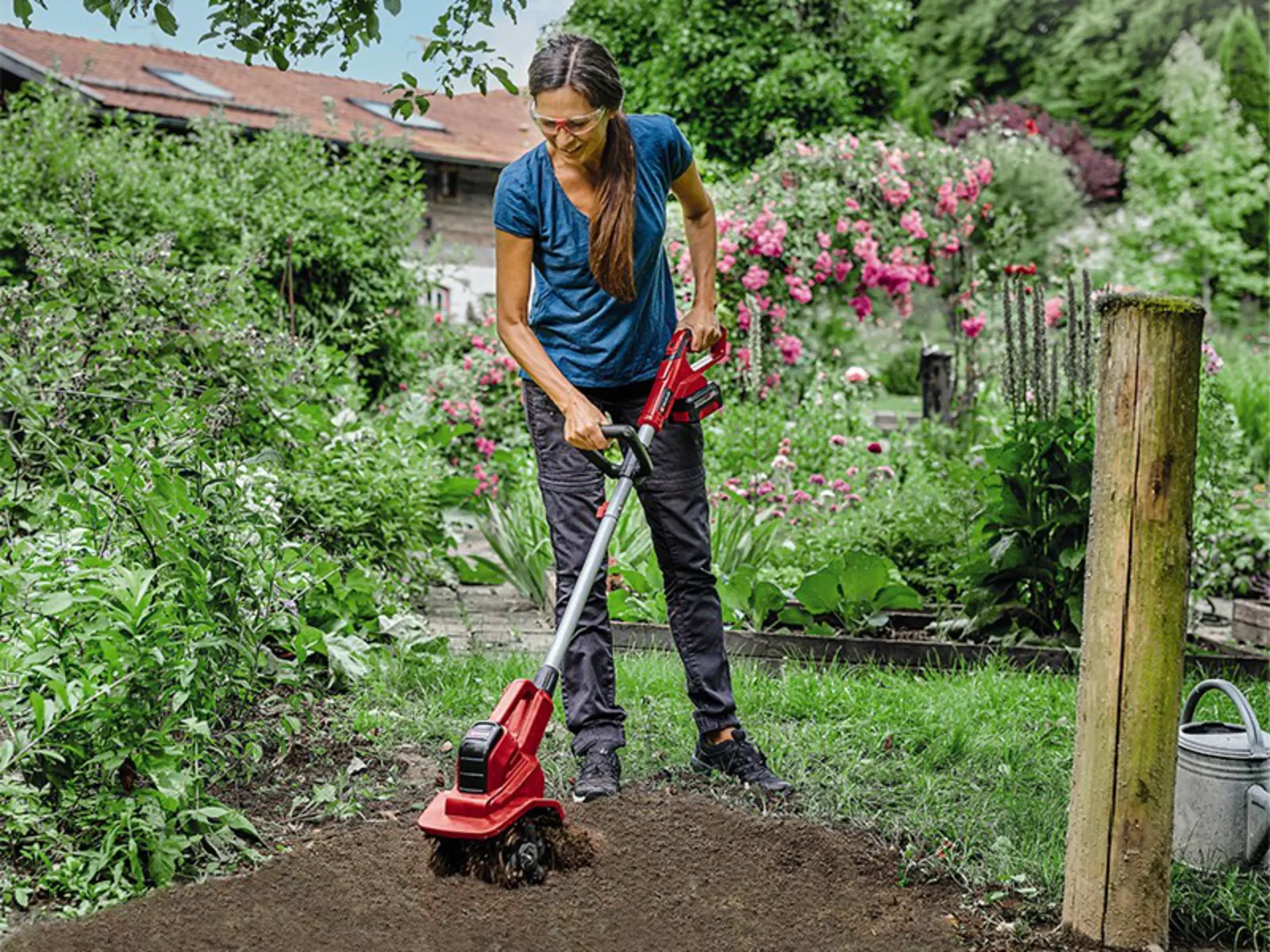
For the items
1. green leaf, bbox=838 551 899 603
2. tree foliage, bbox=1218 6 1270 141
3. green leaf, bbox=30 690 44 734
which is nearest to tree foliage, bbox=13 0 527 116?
green leaf, bbox=30 690 44 734

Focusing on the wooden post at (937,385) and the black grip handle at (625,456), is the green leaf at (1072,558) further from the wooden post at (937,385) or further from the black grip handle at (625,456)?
the wooden post at (937,385)

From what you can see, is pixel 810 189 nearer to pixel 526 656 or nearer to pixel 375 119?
pixel 526 656

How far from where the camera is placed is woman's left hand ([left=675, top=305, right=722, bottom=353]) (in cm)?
310

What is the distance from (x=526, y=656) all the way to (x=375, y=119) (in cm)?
1445

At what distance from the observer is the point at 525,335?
Result: 295cm

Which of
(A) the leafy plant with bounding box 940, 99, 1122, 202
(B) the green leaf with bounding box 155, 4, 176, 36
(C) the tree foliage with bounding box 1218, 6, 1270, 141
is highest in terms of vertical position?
(C) the tree foliage with bounding box 1218, 6, 1270, 141

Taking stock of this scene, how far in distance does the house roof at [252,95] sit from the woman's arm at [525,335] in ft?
34.2

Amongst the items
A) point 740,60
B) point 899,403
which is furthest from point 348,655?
point 740,60

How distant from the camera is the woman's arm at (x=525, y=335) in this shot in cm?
286

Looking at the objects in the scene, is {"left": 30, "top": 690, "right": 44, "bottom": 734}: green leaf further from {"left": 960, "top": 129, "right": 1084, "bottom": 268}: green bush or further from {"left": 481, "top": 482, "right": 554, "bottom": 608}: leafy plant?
Answer: {"left": 960, "top": 129, "right": 1084, "bottom": 268}: green bush

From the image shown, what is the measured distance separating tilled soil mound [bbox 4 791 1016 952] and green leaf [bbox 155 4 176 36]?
67.7 inches

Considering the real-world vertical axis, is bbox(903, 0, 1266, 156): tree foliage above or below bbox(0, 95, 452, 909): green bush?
above

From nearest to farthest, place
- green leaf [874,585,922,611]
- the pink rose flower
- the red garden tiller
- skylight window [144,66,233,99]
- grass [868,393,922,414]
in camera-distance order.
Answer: the red garden tiller → green leaf [874,585,922,611] → the pink rose flower → grass [868,393,922,414] → skylight window [144,66,233,99]

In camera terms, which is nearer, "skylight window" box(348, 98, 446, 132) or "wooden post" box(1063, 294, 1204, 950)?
"wooden post" box(1063, 294, 1204, 950)
